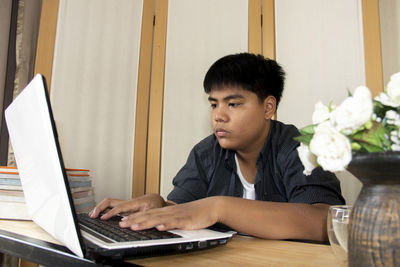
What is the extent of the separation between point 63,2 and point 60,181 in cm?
150

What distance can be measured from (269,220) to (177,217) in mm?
216

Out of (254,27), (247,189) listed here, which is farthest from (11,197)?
(254,27)

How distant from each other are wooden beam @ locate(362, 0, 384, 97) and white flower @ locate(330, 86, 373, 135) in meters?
1.35

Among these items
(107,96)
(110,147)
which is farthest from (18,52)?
(110,147)

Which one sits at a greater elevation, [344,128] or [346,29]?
[346,29]

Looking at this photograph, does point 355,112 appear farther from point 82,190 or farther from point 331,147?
point 82,190

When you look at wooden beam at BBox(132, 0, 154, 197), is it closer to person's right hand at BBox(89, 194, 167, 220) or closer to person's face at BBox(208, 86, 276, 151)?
person's face at BBox(208, 86, 276, 151)

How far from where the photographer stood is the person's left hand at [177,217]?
61 cm

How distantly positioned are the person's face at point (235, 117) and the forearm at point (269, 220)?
533mm

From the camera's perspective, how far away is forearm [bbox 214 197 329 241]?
702mm

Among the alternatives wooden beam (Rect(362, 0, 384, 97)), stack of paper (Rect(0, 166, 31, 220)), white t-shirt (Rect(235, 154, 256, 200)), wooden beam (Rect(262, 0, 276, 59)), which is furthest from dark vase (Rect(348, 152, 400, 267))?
wooden beam (Rect(262, 0, 276, 59))

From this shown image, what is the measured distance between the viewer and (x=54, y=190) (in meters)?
0.42

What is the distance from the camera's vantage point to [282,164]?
1.12 m

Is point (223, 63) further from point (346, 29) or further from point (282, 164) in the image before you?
point (346, 29)
